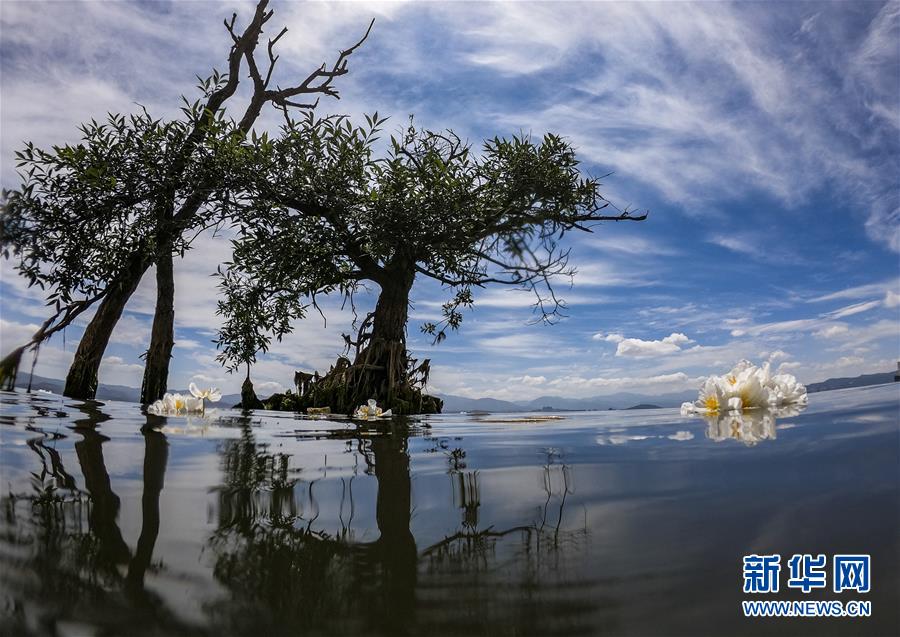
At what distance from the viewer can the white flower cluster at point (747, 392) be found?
9.37 ft

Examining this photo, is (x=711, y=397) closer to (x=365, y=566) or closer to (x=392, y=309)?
(x=365, y=566)

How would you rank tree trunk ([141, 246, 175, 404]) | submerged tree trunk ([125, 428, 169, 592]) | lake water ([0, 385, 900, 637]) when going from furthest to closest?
tree trunk ([141, 246, 175, 404])
submerged tree trunk ([125, 428, 169, 592])
lake water ([0, 385, 900, 637])

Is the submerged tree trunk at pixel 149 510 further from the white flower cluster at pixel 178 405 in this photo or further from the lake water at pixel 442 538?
the white flower cluster at pixel 178 405

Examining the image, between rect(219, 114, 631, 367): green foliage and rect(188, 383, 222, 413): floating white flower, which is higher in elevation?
rect(219, 114, 631, 367): green foliage

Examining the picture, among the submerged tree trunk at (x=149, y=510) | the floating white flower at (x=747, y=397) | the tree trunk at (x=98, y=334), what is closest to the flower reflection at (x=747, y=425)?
the floating white flower at (x=747, y=397)

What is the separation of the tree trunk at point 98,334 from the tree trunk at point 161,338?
0.46 m

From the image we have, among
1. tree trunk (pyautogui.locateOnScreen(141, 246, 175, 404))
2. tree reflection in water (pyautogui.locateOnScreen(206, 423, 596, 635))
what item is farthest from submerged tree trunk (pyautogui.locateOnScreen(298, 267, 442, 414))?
tree reflection in water (pyautogui.locateOnScreen(206, 423, 596, 635))

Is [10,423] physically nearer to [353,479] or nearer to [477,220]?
[353,479]

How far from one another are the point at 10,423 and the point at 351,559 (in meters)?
2.72

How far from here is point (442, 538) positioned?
1088 millimetres

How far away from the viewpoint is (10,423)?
2678 mm

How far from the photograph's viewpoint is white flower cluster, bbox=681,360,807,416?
286 cm

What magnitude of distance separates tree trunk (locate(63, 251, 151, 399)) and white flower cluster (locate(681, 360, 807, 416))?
8.08 metres

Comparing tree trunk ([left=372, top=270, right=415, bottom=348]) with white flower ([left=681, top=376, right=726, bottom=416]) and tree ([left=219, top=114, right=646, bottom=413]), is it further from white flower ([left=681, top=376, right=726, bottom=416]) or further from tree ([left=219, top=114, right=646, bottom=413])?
white flower ([left=681, top=376, right=726, bottom=416])
